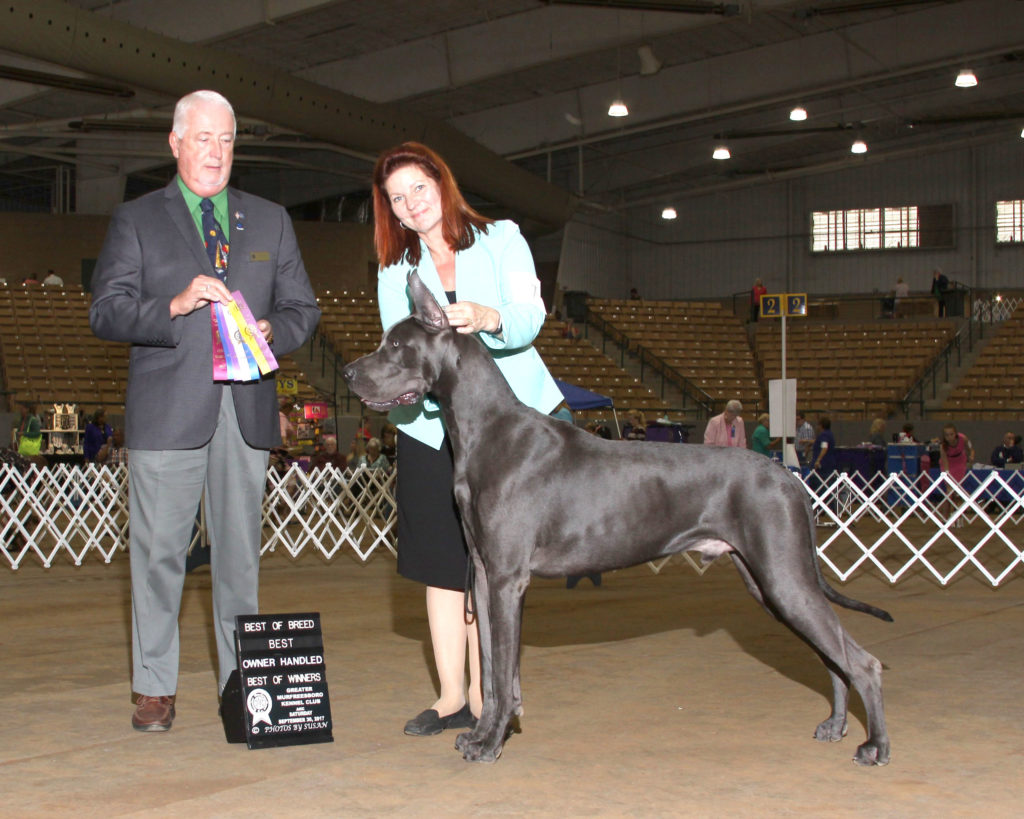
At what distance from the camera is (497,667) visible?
291 centimetres

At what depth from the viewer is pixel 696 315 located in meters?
25.9

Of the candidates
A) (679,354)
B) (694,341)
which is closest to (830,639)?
(679,354)

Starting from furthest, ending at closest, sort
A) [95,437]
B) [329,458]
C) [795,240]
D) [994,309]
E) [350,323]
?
1. [795,240]
2. [994,309]
3. [350,323]
4. [95,437]
5. [329,458]

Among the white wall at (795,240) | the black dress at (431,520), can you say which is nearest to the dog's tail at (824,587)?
the black dress at (431,520)

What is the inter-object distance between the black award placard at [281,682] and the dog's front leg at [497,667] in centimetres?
47

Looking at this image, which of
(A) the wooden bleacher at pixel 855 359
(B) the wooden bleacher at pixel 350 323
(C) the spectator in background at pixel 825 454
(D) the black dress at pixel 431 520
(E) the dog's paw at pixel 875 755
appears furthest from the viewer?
(A) the wooden bleacher at pixel 855 359

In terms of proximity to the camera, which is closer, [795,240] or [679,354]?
[679,354]

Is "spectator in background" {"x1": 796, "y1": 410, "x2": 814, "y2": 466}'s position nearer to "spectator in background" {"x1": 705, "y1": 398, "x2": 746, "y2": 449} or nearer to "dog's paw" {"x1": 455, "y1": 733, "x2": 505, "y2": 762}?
"spectator in background" {"x1": 705, "y1": 398, "x2": 746, "y2": 449}

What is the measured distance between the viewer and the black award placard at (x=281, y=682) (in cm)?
312

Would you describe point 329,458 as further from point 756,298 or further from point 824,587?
point 756,298

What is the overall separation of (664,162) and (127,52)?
15669mm

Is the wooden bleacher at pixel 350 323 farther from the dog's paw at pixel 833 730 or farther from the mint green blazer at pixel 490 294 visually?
the dog's paw at pixel 833 730

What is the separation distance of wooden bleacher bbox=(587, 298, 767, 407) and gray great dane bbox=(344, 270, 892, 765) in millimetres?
19064

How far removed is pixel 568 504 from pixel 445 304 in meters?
0.72
